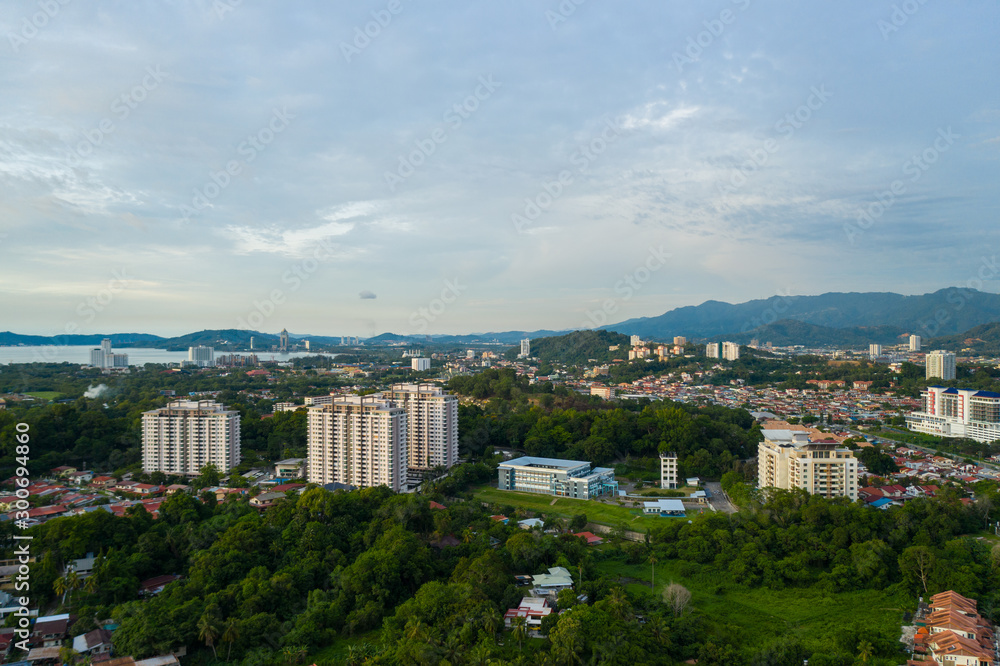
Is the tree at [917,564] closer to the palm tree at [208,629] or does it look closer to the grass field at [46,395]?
the palm tree at [208,629]

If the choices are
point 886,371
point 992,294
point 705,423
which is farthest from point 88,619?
point 992,294

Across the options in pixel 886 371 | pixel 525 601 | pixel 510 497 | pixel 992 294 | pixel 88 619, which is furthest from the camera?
pixel 992 294

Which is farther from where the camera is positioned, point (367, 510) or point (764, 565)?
point (367, 510)

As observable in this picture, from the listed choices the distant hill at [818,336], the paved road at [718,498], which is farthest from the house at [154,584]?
the distant hill at [818,336]

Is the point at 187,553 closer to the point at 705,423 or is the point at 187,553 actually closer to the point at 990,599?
the point at 990,599

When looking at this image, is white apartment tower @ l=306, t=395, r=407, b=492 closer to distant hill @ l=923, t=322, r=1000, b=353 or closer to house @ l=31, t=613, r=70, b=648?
house @ l=31, t=613, r=70, b=648

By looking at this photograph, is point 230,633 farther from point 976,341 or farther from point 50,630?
point 976,341

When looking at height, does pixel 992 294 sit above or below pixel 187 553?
above
